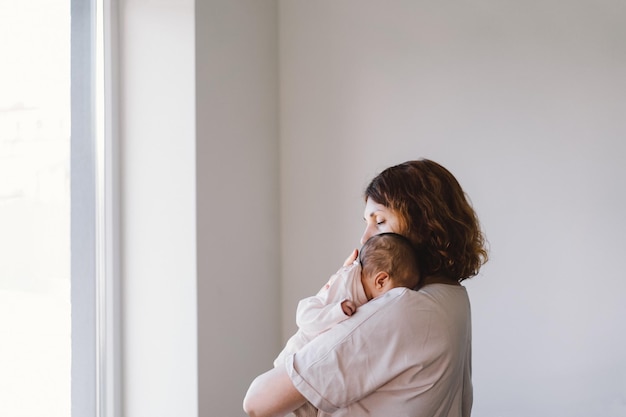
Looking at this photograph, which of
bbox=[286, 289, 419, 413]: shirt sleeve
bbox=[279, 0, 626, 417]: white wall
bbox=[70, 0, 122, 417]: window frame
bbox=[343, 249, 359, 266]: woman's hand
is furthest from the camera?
bbox=[279, 0, 626, 417]: white wall

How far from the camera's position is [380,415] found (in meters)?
1.14

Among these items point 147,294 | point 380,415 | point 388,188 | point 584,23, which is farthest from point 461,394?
point 584,23

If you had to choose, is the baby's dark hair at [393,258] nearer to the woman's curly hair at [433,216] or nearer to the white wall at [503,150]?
the woman's curly hair at [433,216]

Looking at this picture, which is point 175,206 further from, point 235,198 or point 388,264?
point 388,264

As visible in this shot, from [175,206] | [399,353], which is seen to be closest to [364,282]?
[399,353]

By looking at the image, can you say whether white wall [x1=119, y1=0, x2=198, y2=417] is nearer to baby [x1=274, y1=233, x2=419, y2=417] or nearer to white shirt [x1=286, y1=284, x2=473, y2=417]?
baby [x1=274, y1=233, x2=419, y2=417]

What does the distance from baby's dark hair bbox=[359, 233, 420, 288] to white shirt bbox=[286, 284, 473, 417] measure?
0.07 metres

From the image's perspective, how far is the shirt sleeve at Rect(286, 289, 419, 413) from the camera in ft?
3.61

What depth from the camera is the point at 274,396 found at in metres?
1.15

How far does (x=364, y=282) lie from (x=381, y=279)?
0.04m

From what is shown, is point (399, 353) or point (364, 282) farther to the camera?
point (364, 282)
